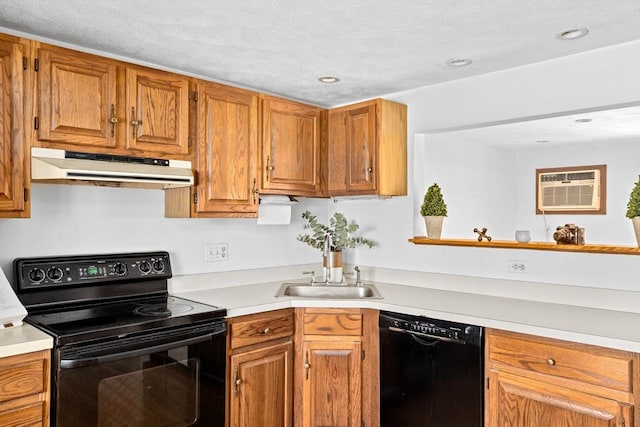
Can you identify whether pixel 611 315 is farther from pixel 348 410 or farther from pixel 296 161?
pixel 296 161

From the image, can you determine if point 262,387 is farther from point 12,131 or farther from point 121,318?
point 12,131

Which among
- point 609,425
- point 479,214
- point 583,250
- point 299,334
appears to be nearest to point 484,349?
point 609,425

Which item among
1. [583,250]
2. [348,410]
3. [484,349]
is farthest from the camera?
[348,410]

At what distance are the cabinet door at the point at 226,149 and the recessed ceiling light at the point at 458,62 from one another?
1116 millimetres

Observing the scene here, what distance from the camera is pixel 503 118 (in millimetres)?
2762

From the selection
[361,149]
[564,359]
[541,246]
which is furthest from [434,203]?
[564,359]

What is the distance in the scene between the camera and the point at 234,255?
3141 millimetres

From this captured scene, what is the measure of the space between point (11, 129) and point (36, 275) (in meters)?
0.68

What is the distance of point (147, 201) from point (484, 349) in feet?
6.25

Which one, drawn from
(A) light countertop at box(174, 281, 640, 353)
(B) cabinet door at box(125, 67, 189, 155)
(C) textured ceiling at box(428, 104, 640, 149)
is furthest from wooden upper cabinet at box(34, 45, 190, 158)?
(C) textured ceiling at box(428, 104, 640, 149)

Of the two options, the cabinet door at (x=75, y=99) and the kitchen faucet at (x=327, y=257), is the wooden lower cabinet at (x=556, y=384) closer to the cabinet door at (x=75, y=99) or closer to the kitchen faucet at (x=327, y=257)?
the kitchen faucet at (x=327, y=257)

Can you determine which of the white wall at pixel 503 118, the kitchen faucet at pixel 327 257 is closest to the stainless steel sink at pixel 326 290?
the kitchen faucet at pixel 327 257

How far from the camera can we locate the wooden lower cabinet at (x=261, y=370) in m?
2.42

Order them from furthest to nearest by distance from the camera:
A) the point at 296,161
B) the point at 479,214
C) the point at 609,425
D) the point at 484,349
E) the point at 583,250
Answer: the point at 479,214 → the point at 296,161 → the point at 583,250 → the point at 484,349 → the point at 609,425
